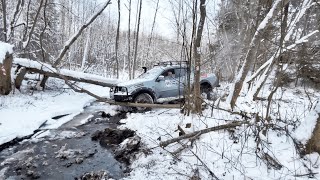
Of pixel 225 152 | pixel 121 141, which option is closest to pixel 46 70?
pixel 121 141

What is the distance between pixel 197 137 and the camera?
5.64m

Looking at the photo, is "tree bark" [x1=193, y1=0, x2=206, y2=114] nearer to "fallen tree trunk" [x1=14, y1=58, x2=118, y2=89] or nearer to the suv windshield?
the suv windshield

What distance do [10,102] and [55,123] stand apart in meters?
2.06

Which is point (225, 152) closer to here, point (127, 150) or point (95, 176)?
point (127, 150)

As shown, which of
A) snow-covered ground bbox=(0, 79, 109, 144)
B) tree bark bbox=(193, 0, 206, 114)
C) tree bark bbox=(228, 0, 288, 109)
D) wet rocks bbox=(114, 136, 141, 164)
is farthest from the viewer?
snow-covered ground bbox=(0, 79, 109, 144)

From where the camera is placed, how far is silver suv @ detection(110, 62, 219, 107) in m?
10.4

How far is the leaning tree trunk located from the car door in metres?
5.76

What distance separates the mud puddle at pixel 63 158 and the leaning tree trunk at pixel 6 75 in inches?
155

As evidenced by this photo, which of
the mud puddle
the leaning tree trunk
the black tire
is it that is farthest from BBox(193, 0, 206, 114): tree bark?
the leaning tree trunk

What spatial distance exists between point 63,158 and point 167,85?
5796 mm

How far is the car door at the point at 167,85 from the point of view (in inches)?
430

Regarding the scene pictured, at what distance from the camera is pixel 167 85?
1111cm

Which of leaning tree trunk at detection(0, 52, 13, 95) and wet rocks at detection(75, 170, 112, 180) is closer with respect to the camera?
wet rocks at detection(75, 170, 112, 180)

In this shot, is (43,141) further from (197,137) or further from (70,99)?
(70,99)
